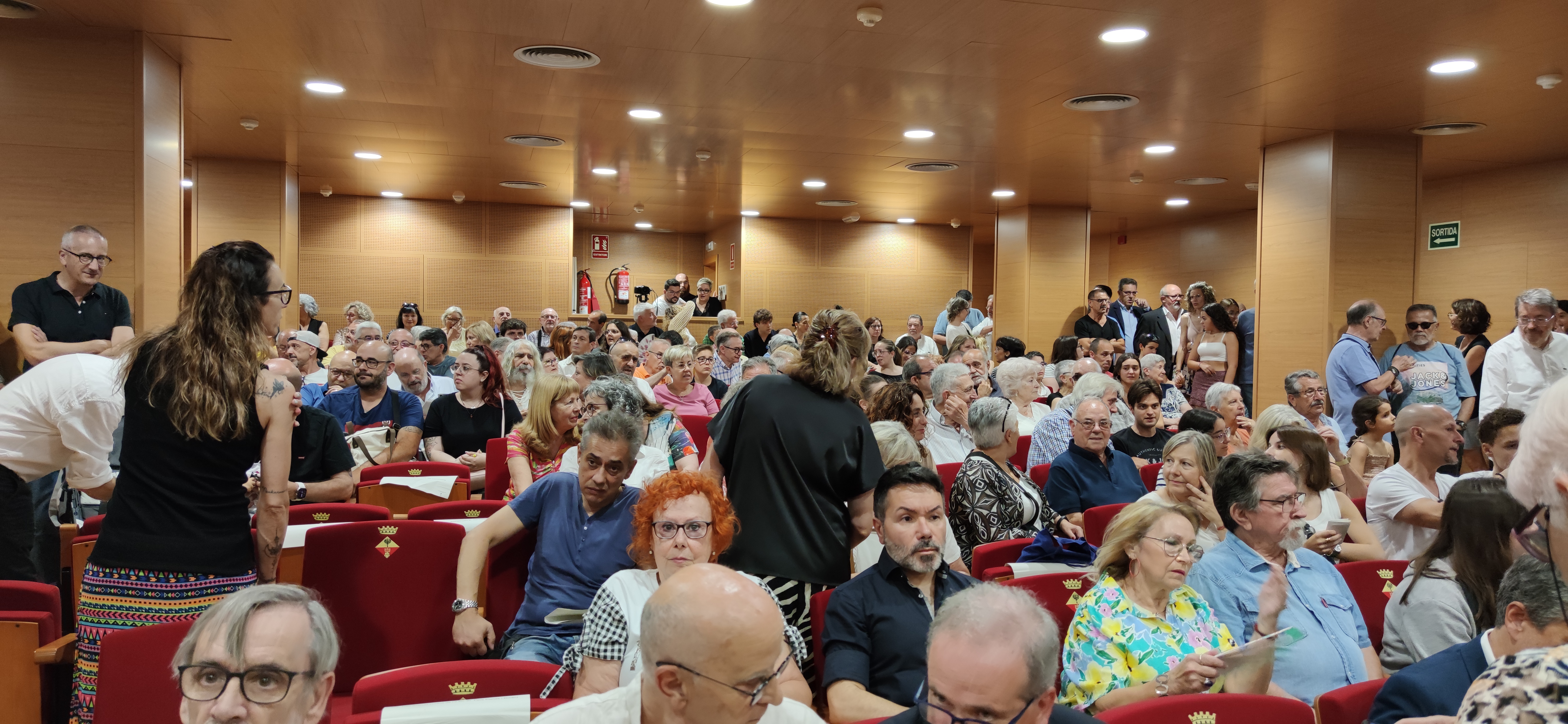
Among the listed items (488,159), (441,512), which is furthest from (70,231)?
(488,159)

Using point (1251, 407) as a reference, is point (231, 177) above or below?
above

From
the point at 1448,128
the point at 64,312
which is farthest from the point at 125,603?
the point at 1448,128

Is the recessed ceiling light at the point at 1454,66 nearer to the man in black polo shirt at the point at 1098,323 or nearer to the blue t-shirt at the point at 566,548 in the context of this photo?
the man in black polo shirt at the point at 1098,323

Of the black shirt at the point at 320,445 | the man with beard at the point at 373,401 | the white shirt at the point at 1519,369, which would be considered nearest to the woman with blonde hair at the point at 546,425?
the black shirt at the point at 320,445

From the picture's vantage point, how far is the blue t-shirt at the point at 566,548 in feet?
10.2

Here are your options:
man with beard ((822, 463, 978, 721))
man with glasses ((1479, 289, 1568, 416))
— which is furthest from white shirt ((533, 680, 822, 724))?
man with glasses ((1479, 289, 1568, 416))

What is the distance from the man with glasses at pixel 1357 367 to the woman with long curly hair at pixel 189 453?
7.46m

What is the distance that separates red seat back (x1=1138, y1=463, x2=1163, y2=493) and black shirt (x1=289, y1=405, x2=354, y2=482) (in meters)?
3.72

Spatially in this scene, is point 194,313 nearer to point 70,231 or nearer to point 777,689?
point 777,689

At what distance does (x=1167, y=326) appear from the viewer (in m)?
11.7

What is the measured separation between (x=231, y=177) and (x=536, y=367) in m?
6.03

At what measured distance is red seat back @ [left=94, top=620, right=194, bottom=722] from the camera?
232 cm

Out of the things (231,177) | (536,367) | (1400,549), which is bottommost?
(1400,549)

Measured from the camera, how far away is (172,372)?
8.18 ft
